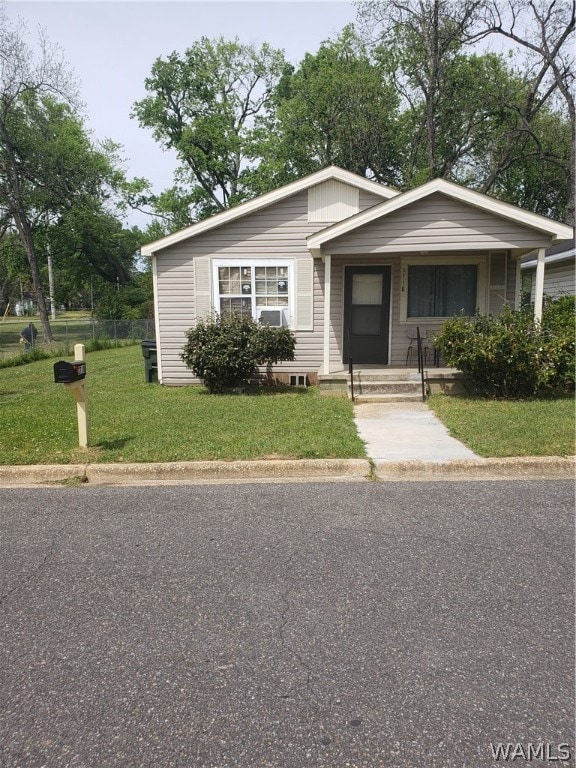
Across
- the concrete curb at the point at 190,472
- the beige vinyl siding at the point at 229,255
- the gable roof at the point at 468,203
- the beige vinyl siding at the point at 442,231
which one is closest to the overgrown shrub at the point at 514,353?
the beige vinyl siding at the point at 442,231

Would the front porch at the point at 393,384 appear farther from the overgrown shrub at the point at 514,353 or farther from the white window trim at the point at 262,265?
the white window trim at the point at 262,265

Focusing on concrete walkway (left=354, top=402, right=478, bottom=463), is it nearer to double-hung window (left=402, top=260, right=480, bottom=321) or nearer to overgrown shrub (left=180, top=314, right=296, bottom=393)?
overgrown shrub (left=180, top=314, right=296, bottom=393)

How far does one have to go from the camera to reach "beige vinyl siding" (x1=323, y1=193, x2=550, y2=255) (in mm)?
9039

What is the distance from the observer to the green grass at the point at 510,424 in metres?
5.66

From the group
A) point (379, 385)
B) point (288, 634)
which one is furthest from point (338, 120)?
point (288, 634)

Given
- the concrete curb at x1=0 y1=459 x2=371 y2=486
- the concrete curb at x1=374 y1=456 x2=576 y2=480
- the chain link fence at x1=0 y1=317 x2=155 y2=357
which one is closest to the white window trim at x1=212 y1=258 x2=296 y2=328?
the concrete curb at x1=0 y1=459 x2=371 y2=486

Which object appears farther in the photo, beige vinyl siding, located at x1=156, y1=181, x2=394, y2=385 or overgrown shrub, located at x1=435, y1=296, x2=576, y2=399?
beige vinyl siding, located at x1=156, y1=181, x2=394, y2=385

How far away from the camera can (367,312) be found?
11086 millimetres

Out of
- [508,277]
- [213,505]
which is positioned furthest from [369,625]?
[508,277]

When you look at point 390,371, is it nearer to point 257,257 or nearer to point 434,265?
point 434,265

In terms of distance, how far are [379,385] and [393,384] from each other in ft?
0.81

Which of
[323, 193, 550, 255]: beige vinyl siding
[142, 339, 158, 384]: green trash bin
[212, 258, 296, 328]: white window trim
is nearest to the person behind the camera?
[323, 193, 550, 255]: beige vinyl siding

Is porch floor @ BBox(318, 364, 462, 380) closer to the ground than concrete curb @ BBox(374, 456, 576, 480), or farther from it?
farther from it

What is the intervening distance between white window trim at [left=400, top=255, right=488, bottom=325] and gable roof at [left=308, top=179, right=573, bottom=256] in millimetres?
1853
